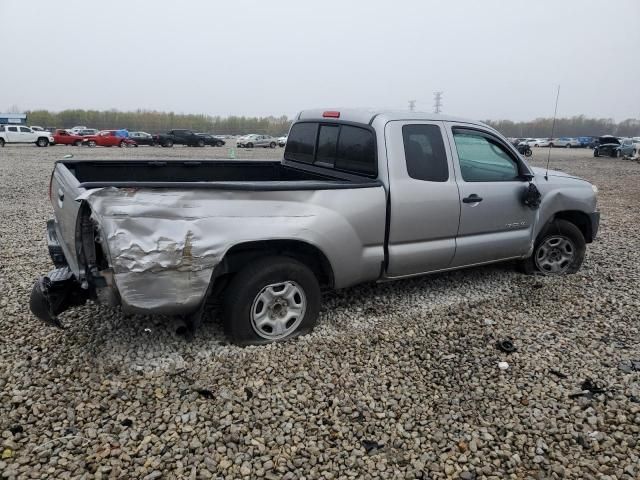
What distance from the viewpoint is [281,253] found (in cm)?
371

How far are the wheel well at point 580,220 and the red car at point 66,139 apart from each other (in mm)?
38002

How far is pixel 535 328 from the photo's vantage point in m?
4.20

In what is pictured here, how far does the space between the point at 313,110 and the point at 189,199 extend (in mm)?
2490

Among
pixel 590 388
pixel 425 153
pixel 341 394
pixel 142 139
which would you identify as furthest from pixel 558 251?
pixel 142 139

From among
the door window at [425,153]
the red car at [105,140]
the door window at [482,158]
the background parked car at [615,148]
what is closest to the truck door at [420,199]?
the door window at [425,153]

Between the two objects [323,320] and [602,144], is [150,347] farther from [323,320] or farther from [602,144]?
[602,144]

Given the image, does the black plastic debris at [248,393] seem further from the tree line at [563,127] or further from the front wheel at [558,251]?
the tree line at [563,127]

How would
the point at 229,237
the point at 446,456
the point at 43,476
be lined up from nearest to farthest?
the point at 43,476 < the point at 446,456 < the point at 229,237

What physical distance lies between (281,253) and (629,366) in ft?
9.43

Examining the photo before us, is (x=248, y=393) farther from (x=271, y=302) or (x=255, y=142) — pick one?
(x=255, y=142)

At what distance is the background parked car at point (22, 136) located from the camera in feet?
106

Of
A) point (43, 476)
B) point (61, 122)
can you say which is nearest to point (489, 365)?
point (43, 476)

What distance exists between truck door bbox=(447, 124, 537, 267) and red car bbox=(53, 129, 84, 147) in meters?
37.8

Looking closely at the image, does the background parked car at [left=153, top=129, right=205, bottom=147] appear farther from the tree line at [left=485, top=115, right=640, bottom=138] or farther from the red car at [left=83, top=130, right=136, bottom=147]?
the tree line at [left=485, top=115, right=640, bottom=138]
